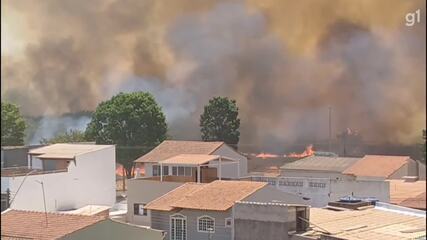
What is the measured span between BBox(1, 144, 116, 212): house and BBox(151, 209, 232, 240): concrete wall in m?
0.32

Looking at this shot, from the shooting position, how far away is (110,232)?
3334 mm

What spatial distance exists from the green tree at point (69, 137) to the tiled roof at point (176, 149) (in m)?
0.48

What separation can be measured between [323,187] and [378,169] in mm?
394

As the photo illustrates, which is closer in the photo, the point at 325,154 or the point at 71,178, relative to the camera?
the point at 71,178

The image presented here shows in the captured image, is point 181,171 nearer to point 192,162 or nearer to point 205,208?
point 192,162

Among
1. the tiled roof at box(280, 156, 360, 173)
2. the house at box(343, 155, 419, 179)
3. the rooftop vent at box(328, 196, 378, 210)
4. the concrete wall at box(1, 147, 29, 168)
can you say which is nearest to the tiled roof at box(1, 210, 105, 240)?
the concrete wall at box(1, 147, 29, 168)


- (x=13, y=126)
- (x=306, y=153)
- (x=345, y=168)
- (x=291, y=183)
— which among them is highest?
(x=13, y=126)

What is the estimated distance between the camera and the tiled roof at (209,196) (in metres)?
4.10

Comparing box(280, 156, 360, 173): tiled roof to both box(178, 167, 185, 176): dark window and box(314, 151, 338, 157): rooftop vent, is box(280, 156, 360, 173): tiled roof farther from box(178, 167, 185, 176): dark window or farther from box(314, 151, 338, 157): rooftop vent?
box(178, 167, 185, 176): dark window

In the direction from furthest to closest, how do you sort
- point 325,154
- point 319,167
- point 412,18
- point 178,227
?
point 319,167
point 325,154
point 178,227
point 412,18

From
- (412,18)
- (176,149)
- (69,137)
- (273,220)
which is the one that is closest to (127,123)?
(69,137)

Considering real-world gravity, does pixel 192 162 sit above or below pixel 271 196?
above

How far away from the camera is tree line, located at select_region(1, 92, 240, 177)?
158 inches

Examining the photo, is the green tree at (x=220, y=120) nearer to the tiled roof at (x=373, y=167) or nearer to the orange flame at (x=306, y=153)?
the orange flame at (x=306, y=153)
